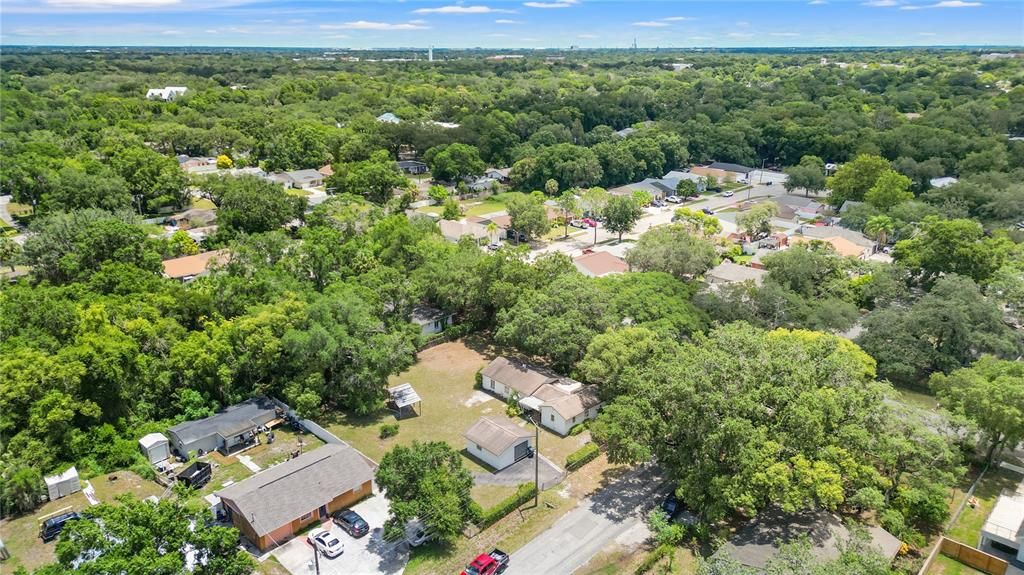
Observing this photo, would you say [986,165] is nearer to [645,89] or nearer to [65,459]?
[645,89]

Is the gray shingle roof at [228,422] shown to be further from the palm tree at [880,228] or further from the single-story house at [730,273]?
the palm tree at [880,228]

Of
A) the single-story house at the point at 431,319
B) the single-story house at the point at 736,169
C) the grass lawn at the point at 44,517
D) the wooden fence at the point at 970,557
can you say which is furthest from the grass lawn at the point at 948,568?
the single-story house at the point at 736,169

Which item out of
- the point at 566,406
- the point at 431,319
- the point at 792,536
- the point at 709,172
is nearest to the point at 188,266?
the point at 431,319

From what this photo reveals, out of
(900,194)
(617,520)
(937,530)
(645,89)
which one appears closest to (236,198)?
(617,520)

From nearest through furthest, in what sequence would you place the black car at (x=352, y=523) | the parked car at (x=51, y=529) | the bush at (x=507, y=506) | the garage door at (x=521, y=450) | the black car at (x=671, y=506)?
the parked car at (x=51, y=529) → the black car at (x=352, y=523) → the bush at (x=507, y=506) → the black car at (x=671, y=506) → the garage door at (x=521, y=450)

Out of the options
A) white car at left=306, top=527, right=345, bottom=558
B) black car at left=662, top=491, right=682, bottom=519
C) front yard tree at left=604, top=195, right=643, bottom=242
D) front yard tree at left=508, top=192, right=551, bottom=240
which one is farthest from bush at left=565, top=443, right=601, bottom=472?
front yard tree at left=604, top=195, right=643, bottom=242

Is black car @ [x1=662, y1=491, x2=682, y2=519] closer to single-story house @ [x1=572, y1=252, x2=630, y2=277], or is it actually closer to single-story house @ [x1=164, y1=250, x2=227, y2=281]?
single-story house @ [x1=572, y1=252, x2=630, y2=277]

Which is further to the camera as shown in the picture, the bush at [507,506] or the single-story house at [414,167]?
the single-story house at [414,167]

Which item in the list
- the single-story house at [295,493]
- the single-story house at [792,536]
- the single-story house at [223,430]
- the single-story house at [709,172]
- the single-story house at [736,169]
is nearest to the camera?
the single-story house at [792,536]
